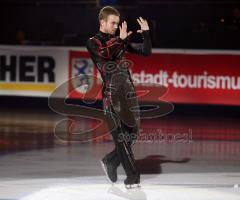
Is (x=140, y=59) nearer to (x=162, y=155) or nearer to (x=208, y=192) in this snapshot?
(x=162, y=155)

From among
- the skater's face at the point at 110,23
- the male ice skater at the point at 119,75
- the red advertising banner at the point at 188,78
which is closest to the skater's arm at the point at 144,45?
the male ice skater at the point at 119,75

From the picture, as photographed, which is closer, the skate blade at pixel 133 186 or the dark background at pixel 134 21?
the skate blade at pixel 133 186

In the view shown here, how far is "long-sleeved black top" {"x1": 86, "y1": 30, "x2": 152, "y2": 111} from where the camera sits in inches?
316

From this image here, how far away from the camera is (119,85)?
8172mm

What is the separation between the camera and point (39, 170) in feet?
32.7

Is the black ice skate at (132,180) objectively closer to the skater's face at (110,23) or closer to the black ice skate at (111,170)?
the black ice skate at (111,170)

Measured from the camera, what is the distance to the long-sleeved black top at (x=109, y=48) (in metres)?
8.04

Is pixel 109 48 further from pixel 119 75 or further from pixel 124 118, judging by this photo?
pixel 124 118

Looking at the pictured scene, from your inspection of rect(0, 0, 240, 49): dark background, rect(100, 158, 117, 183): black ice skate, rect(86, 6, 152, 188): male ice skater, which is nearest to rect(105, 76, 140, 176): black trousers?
rect(86, 6, 152, 188): male ice skater

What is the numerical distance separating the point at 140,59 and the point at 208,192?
857 cm

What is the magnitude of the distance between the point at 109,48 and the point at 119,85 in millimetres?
432

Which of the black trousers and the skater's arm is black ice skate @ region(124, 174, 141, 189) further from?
the skater's arm

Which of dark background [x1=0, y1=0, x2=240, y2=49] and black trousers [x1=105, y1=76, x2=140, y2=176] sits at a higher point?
dark background [x1=0, y1=0, x2=240, y2=49]

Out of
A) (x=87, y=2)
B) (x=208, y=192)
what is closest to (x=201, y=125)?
(x=208, y=192)
